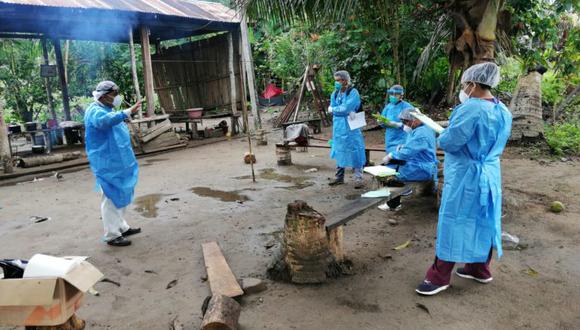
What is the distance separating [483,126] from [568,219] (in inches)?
108

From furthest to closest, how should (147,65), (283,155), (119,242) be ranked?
(147,65) → (283,155) → (119,242)

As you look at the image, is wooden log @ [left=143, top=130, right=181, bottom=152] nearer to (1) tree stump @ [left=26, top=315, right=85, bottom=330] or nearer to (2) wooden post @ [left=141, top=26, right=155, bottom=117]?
(2) wooden post @ [left=141, top=26, right=155, bottom=117]

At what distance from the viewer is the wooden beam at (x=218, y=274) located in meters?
3.22

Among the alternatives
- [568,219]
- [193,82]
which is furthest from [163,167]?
[568,219]

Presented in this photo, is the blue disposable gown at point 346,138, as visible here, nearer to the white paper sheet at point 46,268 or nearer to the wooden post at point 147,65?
the white paper sheet at point 46,268

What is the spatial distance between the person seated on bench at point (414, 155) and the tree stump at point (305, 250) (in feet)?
5.07

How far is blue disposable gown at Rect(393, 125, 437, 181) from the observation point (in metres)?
4.69

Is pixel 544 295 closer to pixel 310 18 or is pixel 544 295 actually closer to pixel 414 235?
pixel 414 235

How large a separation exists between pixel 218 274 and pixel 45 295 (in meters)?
1.62

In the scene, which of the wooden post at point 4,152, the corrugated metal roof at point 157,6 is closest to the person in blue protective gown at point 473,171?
the corrugated metal roof at point 157,6

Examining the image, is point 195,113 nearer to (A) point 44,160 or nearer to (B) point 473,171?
(A) point 44,160

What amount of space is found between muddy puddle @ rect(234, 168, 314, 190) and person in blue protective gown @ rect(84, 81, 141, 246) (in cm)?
278

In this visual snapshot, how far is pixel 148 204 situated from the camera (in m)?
6.09

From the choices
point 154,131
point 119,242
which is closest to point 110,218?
point 119,242
